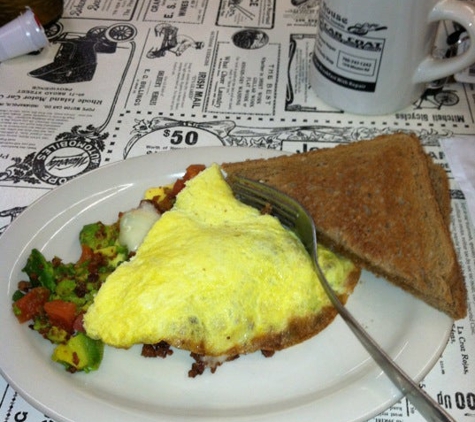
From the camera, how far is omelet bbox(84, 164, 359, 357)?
102 centimetres

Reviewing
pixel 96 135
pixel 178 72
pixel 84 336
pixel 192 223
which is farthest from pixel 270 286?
pixel 178 72

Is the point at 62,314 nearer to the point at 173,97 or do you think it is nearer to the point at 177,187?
the point at 177,187

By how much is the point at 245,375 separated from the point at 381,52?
2.91 ft

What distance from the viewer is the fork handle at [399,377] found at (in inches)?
35.4

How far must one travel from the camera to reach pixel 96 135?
1.64 metres

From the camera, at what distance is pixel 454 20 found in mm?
1418

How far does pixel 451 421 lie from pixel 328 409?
20 cm

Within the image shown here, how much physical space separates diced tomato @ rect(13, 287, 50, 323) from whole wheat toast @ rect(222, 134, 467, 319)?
0.50 m

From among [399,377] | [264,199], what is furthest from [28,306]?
[399,377]

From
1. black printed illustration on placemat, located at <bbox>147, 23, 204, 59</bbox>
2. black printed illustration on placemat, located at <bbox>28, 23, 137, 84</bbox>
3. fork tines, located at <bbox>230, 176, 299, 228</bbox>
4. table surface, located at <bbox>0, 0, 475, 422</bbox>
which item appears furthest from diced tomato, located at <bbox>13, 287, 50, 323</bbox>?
black printed illustration on placemat, located at <bbox>147, 23, 204, 59</bbox>

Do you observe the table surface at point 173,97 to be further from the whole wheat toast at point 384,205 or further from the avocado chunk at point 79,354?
the avocado chunk at point 79,354

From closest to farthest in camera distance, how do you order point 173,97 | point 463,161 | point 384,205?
point 384,205, point 463,161, point 173,97

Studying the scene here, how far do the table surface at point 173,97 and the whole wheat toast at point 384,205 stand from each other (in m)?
0.19

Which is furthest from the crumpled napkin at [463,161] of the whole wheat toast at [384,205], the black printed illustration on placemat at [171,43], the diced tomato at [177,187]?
the black printed illustration on placemat at [171,43]
